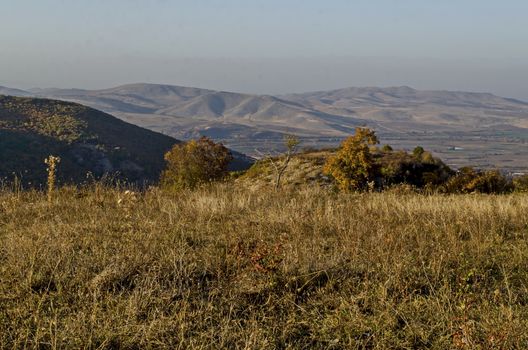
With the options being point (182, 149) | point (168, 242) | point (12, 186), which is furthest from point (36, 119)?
point (168, 242)

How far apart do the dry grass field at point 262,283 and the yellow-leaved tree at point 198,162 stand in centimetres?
3330

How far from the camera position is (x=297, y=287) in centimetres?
503

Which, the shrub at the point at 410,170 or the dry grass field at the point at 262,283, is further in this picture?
the shrub at the point at 410,170

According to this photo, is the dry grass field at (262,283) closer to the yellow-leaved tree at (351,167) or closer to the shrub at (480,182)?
the shrub at (480,182)

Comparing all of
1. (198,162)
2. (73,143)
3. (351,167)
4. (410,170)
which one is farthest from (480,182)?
(73,143)

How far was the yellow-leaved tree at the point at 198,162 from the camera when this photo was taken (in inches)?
1617

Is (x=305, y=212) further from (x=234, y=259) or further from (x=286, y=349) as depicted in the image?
(x=286, y=349)

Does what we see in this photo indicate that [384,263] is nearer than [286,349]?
No

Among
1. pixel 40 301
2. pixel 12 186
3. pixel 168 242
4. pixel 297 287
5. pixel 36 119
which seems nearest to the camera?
pixel 40 301

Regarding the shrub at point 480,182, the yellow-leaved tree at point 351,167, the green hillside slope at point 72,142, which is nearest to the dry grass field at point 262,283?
the shrub at point 480,182

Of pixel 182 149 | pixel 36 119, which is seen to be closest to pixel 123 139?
pixel 36 119

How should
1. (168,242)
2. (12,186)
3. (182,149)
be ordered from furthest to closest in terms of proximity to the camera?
(182,149) < (12,186) < (168,242)

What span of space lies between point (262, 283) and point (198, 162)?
3702cm

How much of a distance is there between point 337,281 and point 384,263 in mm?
691
